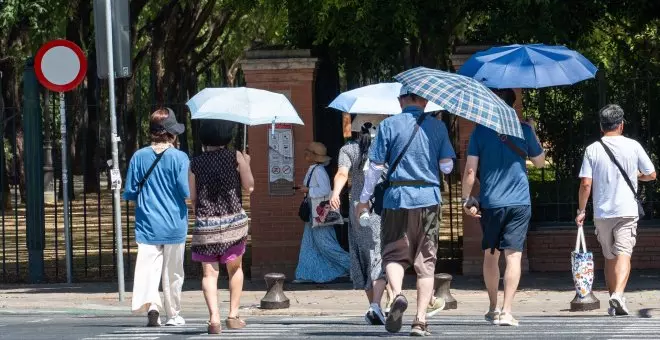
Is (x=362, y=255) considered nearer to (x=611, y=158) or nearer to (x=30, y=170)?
(x=611, y=158)

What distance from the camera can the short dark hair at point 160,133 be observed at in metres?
11.5

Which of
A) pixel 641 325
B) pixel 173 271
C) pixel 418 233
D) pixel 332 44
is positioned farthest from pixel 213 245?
pixel 332 44

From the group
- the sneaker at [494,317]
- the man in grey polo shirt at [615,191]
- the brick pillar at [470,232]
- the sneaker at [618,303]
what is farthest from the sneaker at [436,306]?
the brick pillar at [470,232]

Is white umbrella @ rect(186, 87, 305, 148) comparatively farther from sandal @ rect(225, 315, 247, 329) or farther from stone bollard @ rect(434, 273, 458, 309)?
stone bollard @ rect(434, 273, 458, 309)

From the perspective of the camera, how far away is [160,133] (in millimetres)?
11523

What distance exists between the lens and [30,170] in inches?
646

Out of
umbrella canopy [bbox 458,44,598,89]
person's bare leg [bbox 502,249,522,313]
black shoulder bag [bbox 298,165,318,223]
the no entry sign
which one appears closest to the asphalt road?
person's bare leg [bbox 502,249,522,313]

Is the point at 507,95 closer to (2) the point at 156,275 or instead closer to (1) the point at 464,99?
(1) the point at 464,99

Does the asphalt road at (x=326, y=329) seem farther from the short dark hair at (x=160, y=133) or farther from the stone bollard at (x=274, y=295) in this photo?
the short dark hair at (x=160, y=133)

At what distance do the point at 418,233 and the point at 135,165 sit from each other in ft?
7.85

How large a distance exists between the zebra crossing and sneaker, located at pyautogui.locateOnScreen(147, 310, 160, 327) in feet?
0.36

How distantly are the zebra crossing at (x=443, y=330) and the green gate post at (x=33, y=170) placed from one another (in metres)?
4.72

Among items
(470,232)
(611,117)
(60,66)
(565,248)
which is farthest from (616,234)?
(60,66)

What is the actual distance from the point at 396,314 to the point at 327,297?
13.8 ft
